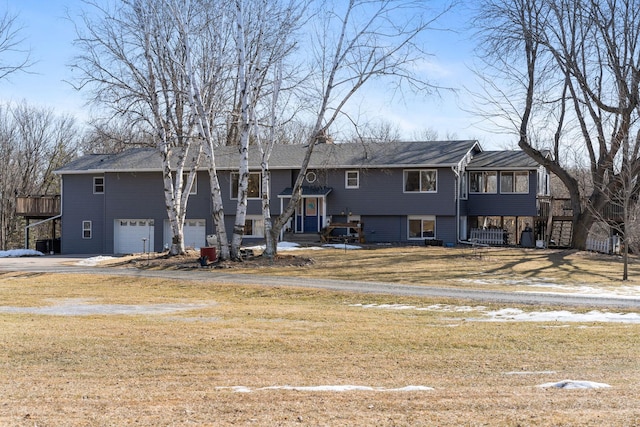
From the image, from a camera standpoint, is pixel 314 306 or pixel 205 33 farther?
pixel 205 33

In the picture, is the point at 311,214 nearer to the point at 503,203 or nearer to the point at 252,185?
the point at 252,185

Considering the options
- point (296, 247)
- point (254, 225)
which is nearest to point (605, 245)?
point (296, 247)

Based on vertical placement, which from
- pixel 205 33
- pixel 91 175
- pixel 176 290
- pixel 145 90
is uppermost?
pixel 205 33

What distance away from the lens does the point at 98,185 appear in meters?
43.3

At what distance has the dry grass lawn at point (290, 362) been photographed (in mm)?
6871

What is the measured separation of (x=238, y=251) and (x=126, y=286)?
6591 mm

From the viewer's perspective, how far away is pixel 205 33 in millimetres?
28641

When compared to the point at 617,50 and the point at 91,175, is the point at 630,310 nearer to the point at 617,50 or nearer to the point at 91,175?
the point at 617,50

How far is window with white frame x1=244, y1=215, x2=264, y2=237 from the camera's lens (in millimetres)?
40781

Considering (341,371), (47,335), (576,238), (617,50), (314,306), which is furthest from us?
(576,238)

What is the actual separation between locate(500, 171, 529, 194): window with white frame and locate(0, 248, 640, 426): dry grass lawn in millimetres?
22764

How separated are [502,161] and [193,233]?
18777mm

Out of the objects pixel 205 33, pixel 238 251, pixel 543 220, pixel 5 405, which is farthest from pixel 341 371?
pixel 543 220

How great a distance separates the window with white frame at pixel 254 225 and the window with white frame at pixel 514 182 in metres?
14.1
